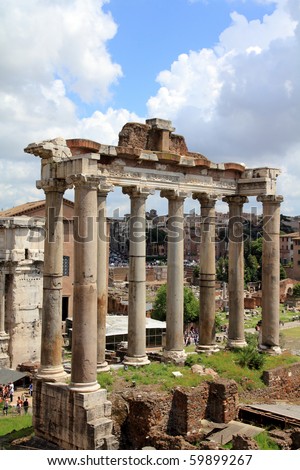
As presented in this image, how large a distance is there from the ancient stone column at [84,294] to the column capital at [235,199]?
26.3 ft

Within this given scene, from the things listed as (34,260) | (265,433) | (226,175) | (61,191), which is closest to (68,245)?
(34,260)

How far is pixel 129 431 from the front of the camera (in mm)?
15750

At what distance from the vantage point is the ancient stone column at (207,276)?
21.0m

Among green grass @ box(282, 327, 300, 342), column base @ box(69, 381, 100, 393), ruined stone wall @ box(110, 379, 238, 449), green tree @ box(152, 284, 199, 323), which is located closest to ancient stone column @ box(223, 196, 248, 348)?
ruined stone wall @ box(110, 379, 238, 449)

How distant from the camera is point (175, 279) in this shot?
19.6 metres

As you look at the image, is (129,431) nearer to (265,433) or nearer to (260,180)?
(265,433)

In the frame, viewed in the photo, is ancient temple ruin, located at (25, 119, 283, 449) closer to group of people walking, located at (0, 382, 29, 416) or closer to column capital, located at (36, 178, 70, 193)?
column capital, located at (36, 178, 70, 193)

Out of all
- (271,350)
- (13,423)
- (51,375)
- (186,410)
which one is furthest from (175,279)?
(13,423)

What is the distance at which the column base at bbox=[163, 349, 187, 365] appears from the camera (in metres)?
19.3

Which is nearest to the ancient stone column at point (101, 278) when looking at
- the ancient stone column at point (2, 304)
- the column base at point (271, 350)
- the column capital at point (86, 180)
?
the column capital at point (86, 180)

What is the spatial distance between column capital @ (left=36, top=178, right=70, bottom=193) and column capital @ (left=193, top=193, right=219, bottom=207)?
593 centimetres

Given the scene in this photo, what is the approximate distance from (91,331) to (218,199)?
328 inches

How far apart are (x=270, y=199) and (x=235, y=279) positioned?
3.38 meters

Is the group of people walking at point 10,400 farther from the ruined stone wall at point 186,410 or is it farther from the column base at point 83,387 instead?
the ruined stone wall at point 186,410
